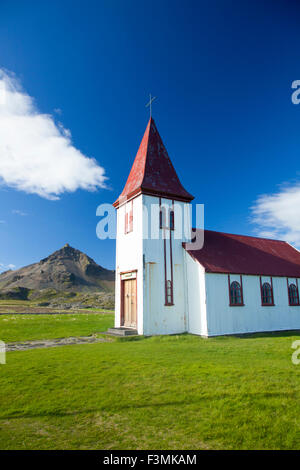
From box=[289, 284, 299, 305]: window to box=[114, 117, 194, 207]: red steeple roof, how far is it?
32.8 feet

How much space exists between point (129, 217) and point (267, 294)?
35.1 feet

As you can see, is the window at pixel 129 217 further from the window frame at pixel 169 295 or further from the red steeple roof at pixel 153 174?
the window frame at pixel 169 295

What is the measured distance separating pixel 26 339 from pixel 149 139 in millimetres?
15135

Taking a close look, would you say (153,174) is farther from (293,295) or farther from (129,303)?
(293,295)

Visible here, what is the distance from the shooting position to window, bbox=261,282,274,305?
19062 millimetres

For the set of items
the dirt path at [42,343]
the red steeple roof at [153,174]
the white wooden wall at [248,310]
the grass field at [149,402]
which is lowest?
the dirt path at [42,343]

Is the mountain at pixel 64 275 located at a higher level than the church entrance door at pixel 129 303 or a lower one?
higher

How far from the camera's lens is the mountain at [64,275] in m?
132

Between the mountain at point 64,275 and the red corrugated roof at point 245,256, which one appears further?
the mountain at point 64,275

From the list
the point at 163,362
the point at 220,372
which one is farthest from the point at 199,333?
the point at 220,372

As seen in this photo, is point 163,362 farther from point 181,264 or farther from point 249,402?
point 181,264

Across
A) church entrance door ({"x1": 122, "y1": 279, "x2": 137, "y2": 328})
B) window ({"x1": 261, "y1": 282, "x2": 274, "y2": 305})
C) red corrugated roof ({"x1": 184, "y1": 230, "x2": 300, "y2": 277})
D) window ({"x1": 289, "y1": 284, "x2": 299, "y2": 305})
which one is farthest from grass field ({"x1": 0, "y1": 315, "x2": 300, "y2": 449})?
window ({"x1": 289, "y1": 284, "x2": 299, "y2": 305})

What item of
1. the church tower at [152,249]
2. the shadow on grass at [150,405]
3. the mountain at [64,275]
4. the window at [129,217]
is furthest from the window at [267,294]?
the mountain at [64,275]

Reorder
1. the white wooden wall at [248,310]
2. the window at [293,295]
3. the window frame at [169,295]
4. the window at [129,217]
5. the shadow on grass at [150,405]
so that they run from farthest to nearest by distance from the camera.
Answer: the window at [293,295] → the window at [129,217] → the window frame at [169,295] → the white wooden wall at [248,310] → the shadow on grass at [150,405]
